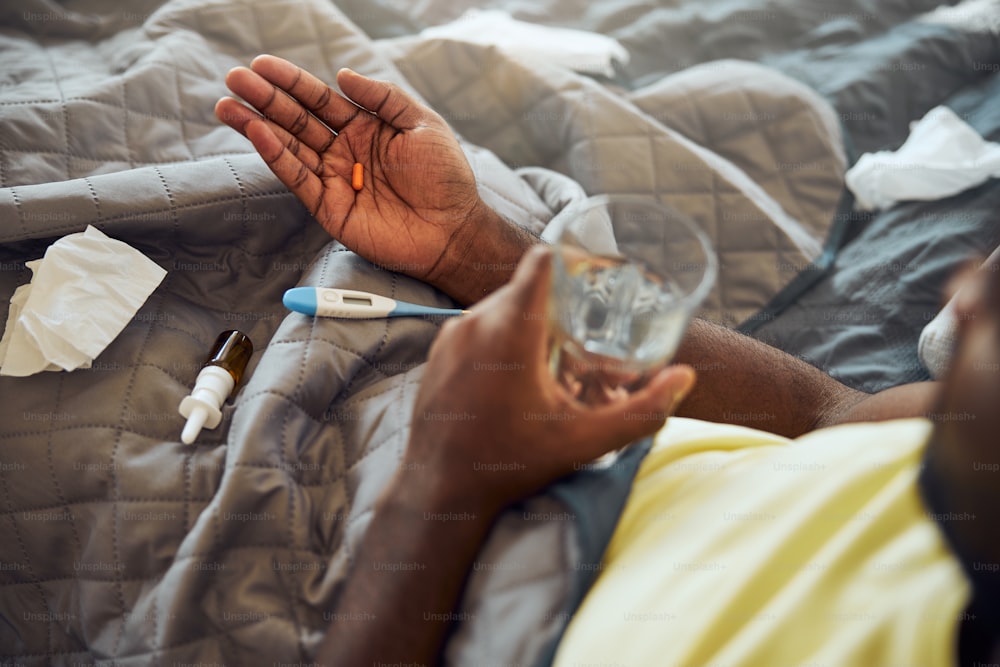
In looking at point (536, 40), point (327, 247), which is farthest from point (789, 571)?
point (536, 40)

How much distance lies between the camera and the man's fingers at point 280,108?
920mm

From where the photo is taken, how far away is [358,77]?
0.94 meters

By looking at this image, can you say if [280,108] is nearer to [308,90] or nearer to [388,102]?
[308,90]

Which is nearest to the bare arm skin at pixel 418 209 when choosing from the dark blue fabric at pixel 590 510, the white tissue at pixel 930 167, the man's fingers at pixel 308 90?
the man's fingers at pixel 308 90

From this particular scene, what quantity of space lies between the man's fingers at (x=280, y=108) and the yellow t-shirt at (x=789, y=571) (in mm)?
667

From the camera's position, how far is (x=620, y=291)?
787mm

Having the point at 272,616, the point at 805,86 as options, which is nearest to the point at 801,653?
the point at 272,616

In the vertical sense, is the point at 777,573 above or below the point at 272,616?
above

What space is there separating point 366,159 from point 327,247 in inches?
5.4

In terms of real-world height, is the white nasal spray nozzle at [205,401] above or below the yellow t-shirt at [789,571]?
below

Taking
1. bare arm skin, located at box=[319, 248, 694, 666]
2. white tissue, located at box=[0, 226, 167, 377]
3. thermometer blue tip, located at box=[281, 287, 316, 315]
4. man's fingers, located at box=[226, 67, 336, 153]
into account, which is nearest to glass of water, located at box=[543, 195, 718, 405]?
bare arm skin, located at box=[319, 248, 694, 666]

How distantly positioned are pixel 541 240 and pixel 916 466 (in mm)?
590

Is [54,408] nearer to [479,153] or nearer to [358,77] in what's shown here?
[358,77]

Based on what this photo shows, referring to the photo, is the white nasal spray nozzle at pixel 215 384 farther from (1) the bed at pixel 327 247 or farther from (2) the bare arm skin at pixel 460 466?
(2) the bare arm skin at pixel 460 466
